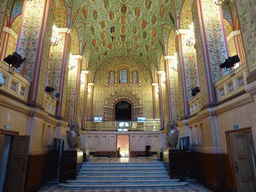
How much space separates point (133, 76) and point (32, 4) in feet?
44.5

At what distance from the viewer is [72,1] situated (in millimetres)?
9547

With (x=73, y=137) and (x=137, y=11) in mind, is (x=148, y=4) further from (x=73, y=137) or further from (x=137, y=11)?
(x=73, y=137)

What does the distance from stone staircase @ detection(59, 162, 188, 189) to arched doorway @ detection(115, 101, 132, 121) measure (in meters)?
11.1

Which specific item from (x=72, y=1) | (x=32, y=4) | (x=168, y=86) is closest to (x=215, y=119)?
(x=168, y=86)

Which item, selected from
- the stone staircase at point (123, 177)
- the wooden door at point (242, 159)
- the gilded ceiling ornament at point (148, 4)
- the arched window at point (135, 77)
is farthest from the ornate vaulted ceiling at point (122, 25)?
the stone staircase at point (123, 177)

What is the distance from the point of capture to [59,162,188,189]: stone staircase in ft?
20.0

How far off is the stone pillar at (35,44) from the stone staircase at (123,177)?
9.93 feet

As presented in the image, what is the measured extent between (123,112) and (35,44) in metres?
13.8

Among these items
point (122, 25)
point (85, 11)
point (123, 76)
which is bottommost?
point (123, 76)

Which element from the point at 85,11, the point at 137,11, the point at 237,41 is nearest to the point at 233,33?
the point at 237,41

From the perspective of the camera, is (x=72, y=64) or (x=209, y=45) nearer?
(x=209, y=45)

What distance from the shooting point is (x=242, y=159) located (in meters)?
4.78

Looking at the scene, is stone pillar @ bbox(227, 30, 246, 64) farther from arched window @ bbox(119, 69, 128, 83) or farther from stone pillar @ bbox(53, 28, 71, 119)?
arched window @ bbox(119, 69, 128, 83)

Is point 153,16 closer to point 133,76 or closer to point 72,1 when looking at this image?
point 72,1
